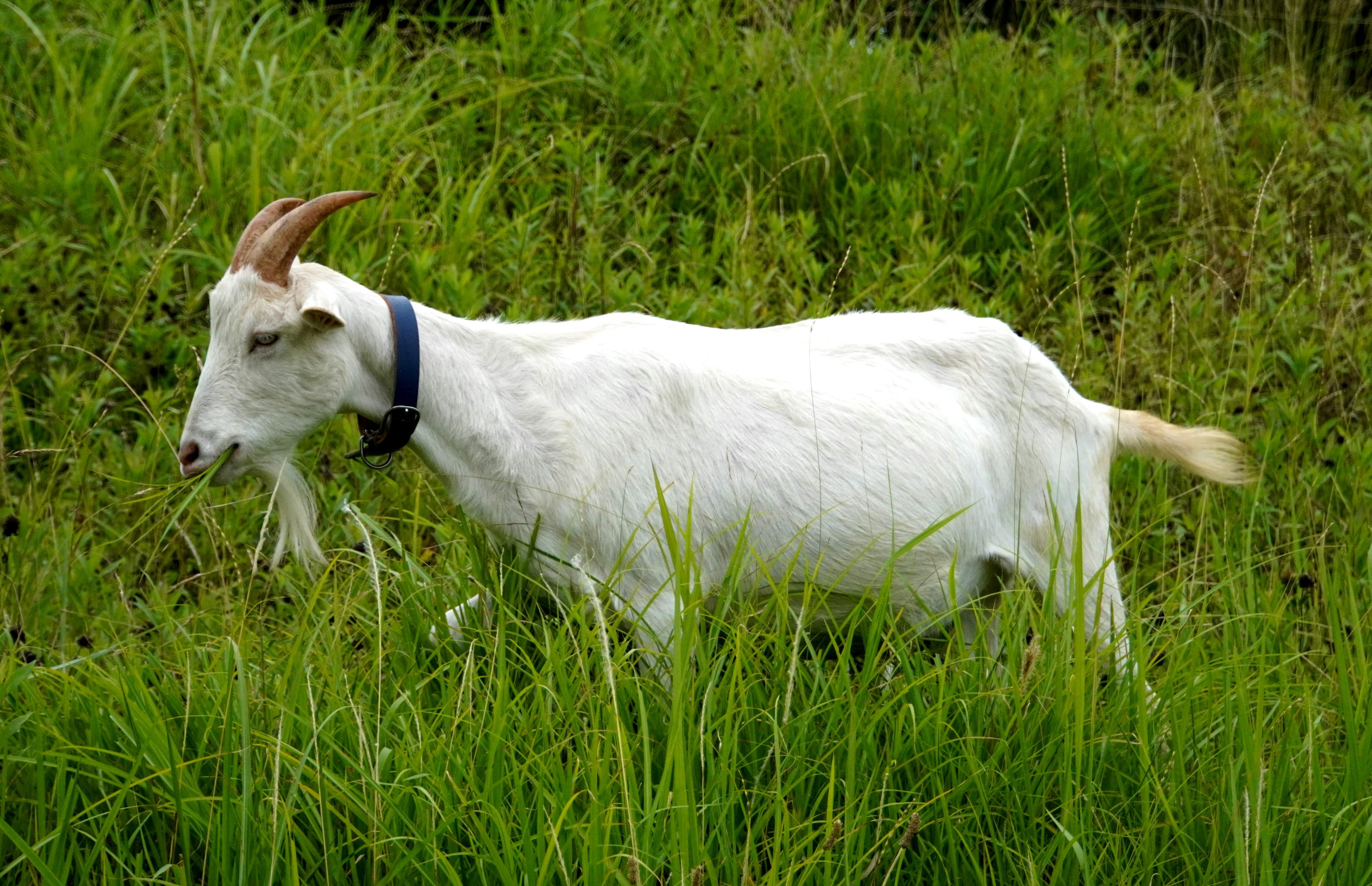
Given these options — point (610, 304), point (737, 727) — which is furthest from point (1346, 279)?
point (737, 727)

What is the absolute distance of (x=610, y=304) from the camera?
4.65 metres

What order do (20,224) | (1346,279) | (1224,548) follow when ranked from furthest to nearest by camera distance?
(1346,279), (20,224), (1224,548)

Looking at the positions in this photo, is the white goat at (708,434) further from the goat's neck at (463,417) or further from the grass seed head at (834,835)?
the grass seed head at (834,835)

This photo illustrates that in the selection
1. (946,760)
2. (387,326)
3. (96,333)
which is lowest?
(96,333)

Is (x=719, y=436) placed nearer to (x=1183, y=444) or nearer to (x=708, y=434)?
(x=708, y=434)

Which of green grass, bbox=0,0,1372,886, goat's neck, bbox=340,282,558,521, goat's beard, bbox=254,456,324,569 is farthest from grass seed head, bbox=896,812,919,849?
goat's beard, bbox=254,456,324,569

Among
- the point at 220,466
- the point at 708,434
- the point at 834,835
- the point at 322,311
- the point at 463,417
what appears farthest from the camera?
the point at 708,434

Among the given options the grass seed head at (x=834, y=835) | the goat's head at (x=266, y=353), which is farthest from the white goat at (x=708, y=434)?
the grass seed head at (x=834, y=835)

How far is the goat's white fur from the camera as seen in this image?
110 inches

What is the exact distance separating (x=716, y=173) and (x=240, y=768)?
3736 millimetres

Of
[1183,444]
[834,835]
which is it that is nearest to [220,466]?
[834,835]

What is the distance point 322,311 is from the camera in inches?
105

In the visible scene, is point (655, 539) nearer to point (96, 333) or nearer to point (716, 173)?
point (96, 333)

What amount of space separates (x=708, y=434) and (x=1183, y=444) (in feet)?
4.22
